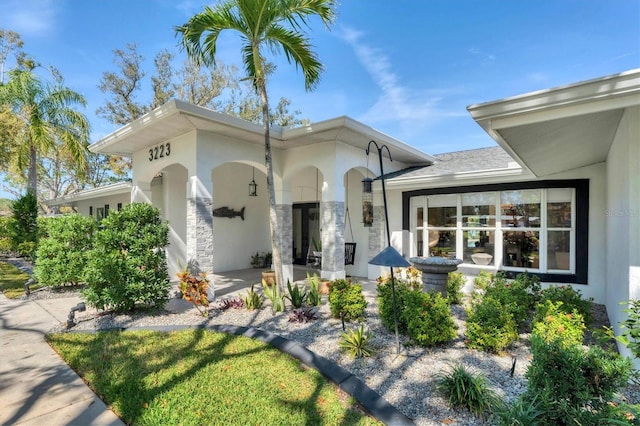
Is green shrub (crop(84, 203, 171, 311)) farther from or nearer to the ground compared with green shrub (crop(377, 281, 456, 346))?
farther from the ground

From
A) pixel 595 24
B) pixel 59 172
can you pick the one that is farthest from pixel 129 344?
pixel 59 172

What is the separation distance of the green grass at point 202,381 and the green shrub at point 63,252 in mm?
4132

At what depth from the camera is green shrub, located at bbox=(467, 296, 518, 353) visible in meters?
4.18

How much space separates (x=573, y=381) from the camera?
2559mm

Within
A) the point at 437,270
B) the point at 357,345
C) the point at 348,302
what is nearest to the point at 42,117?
the point at 348,302

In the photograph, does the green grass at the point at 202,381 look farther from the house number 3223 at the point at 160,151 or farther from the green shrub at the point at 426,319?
the house number 3223 at the point at 160,151

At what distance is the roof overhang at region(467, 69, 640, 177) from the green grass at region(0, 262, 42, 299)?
10.8 meters

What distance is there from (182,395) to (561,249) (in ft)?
27.5

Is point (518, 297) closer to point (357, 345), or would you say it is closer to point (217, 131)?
point (357, 345)

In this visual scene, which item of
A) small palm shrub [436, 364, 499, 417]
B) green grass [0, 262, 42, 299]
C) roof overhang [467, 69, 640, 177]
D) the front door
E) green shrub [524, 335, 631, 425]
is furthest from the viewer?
the front door

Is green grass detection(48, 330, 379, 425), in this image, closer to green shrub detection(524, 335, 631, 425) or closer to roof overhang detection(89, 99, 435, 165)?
green shrub detection(524, 335, 631, 425)

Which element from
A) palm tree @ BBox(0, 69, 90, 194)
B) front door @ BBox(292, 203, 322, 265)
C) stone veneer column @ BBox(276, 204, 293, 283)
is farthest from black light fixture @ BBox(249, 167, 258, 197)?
palm tree @ BBox(0, 69, 90, 194)

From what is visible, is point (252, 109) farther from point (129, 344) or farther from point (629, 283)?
point (629, 283)

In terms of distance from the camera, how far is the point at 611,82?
8.91 feet
